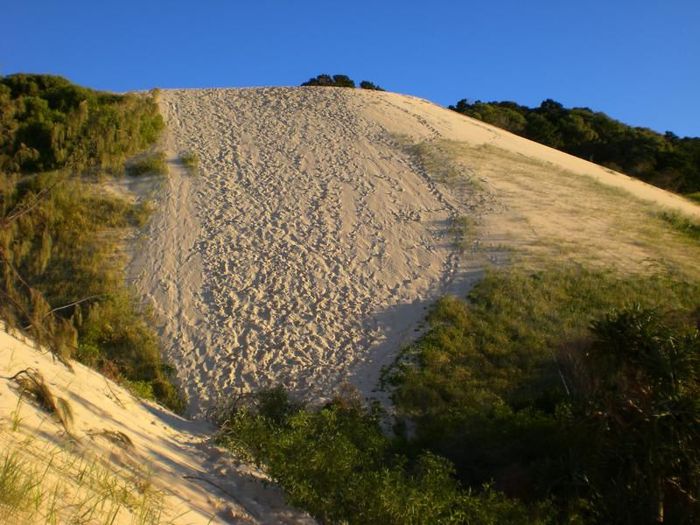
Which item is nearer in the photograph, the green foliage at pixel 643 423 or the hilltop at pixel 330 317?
→ the hilltop at pixel 330 317

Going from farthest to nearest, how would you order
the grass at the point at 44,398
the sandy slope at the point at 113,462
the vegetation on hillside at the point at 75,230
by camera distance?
the vegetation on hillside at the point at 75,230, the grass at the point at 44,398, the sandy slope at the point at 113,462

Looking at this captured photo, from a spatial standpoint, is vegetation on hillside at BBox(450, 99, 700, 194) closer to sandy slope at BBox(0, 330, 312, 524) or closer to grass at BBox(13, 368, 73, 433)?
sandy slope at BBox(0, 330, 312, 524)

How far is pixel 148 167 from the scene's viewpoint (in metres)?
22.4

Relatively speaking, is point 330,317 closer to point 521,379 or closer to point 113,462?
point 521,379

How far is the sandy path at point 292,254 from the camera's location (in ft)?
46.6

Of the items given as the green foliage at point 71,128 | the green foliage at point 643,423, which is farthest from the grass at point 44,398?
the green foliage at point 71,128

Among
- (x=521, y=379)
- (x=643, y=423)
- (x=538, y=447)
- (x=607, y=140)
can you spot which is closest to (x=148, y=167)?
(x=521, y=379)

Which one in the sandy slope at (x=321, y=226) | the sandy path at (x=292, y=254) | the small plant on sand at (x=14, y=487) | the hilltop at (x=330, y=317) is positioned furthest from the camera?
the sandy slope at (x=321, y=226)

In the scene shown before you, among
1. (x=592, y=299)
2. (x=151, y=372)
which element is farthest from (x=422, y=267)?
(x=151, y=372)

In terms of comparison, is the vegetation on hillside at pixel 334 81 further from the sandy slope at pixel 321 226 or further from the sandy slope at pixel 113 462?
the sandy slope at pixel 113 462

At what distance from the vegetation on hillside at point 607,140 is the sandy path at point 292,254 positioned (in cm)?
1560

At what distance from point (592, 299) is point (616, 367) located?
794 cm

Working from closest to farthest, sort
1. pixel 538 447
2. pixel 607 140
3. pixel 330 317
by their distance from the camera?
pixel 538 447 → pixel 330 317 → pixel 607 140

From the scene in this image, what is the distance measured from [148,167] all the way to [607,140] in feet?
92.1
